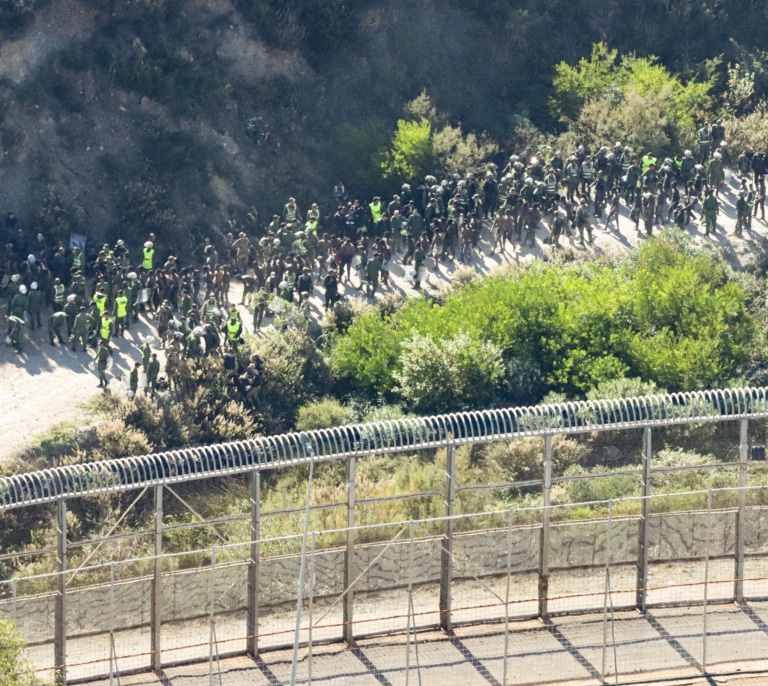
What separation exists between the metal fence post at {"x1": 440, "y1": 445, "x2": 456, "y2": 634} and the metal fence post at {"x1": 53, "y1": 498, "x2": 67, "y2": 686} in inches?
217

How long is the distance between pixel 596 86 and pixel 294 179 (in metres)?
8.99

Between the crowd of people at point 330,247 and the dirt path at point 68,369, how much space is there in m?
0.25

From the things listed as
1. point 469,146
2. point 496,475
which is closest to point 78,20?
point 469,146

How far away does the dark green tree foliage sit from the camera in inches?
1619

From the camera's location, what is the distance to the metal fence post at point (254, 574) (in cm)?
2792

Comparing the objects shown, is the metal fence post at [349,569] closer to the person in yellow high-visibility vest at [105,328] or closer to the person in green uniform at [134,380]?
the person in green uniform at [134,380]

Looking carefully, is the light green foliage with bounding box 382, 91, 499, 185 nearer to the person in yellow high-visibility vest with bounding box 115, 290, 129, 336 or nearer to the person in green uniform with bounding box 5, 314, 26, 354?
the person in yellow high-visibility vest with bounding box 115, 290, 129, 336

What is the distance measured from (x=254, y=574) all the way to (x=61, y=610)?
288 cm

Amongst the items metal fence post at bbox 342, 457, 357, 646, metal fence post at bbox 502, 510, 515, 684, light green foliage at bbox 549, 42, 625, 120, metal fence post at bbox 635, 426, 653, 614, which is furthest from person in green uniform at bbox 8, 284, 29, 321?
light green foliage at bbox 549, 42, 625, 120

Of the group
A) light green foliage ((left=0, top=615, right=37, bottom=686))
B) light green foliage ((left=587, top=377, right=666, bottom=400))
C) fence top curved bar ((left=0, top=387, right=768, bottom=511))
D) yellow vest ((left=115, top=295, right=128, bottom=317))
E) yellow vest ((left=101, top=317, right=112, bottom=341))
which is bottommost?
light green foliage ((left=587, top=377, right=666, bottom=400))

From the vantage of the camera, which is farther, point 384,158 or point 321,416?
point 384,158

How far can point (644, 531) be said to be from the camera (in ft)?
97.2

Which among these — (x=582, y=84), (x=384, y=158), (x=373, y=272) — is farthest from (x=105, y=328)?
(x=582, y=84)

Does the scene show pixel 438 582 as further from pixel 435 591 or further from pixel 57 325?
pixel 57 325
